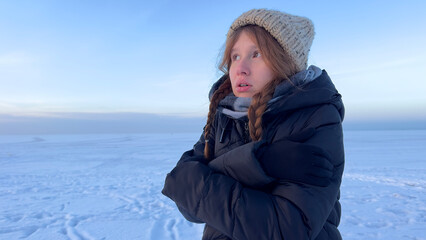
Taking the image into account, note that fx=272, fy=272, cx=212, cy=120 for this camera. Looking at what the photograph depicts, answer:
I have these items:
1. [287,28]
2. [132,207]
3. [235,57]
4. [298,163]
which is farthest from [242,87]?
[132,207]

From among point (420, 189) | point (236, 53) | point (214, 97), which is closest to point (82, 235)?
point (214, 97)

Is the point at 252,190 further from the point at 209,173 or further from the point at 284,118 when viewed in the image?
the point at 284,118

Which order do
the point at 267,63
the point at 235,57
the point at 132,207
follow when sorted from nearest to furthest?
the point at 267,63 < the point at 235,57 < the point at 132,207

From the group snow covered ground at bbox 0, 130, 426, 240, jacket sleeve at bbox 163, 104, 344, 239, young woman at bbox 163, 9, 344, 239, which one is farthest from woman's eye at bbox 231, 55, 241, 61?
snow covered ground at bbox 0, 130, 426, 240

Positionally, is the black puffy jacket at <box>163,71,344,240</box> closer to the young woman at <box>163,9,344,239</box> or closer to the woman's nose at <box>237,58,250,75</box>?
the young woman at <box>163,9,344,239</box>

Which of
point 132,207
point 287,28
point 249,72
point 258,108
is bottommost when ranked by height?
point 132,207

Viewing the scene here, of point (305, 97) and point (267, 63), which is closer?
point (305, 97)

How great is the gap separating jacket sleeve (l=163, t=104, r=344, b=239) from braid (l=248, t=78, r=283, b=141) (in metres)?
0.20

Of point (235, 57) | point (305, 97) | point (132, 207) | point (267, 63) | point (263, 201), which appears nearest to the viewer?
point (263, 201)

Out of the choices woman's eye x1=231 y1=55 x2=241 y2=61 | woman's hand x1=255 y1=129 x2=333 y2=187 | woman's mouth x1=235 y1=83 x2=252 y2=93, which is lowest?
woman's hand x1=255 y1=129 x2=333 y2=187

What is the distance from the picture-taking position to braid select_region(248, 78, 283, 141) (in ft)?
3.45

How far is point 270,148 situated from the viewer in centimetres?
92

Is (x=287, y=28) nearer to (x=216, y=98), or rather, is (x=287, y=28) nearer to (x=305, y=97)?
(x=305, y=97)

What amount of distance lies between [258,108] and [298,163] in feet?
→ 0.94
